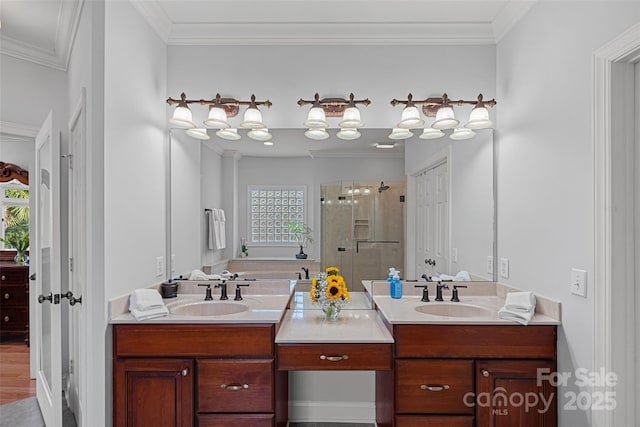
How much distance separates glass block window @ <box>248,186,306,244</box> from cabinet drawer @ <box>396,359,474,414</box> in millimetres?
1138

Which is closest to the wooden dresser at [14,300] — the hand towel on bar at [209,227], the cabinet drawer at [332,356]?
the hand towel on bar at [209,227]

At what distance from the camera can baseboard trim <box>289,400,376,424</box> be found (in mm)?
2535

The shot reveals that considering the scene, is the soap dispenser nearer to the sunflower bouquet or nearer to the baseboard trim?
the sunflower bouquet

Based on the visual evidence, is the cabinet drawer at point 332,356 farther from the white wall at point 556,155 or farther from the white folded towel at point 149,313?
the white wall at point 556,155

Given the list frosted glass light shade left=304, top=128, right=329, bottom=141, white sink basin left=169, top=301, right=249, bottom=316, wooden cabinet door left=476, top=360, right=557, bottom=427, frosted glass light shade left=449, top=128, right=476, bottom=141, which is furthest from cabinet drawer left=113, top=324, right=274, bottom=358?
frosted glass light shade left=449, top=128, right=476, bottom=141

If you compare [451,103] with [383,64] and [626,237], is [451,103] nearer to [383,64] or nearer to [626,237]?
[383,64]

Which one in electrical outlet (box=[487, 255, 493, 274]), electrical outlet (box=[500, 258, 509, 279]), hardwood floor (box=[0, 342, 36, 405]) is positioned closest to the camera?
electrical outlet (box=[500, 258, 509, 279])

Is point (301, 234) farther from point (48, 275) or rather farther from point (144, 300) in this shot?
point (48, 275)

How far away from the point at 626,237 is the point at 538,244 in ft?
1.62

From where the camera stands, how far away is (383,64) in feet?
8.18

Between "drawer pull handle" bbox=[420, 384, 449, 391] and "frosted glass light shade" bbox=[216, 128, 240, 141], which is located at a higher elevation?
"frosted glass light shade" bbox=[216, 128, 240, 141]

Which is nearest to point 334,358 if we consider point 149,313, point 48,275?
point 149,313

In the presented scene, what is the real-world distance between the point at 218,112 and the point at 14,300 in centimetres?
363

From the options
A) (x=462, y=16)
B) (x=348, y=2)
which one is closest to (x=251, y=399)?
(x=348, y=2)
